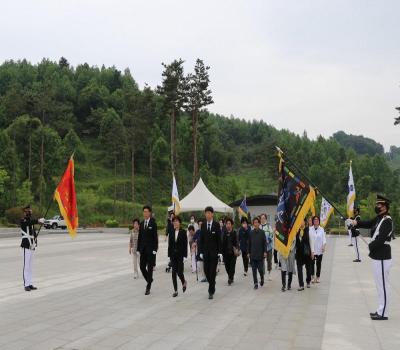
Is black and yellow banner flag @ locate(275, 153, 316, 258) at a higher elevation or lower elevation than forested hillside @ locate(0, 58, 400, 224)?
lower

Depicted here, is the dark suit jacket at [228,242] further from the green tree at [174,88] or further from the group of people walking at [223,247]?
the green tree at [174,88]

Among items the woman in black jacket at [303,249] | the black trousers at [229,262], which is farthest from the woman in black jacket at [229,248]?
the woman in black jacket at [303,249]

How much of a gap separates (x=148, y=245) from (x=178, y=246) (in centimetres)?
66

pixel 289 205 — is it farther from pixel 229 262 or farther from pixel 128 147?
pixel 128 147

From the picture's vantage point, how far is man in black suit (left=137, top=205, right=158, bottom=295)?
10.2 metres

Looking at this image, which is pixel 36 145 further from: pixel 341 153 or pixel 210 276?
pixel 341 153

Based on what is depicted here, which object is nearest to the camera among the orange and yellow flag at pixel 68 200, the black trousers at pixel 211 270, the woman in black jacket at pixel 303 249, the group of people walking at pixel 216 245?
the group of people walking at pixel 216 245

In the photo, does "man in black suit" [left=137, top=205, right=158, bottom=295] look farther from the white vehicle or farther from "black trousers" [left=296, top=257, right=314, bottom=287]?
the white vehicle

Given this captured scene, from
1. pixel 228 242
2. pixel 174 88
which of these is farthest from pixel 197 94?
pixel 228 242

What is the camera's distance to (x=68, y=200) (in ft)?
37.9

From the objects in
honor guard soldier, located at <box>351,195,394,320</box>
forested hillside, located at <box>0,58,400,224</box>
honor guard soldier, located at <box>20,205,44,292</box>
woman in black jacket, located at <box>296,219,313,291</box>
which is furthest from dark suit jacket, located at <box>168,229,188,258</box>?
forested hillside, located at <box>0,58,400,224</box>

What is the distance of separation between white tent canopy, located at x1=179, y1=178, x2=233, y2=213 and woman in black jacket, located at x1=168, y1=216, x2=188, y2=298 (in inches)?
595

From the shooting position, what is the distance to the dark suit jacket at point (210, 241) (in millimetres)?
9984

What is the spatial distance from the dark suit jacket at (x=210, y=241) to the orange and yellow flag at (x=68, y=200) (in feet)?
10.9
